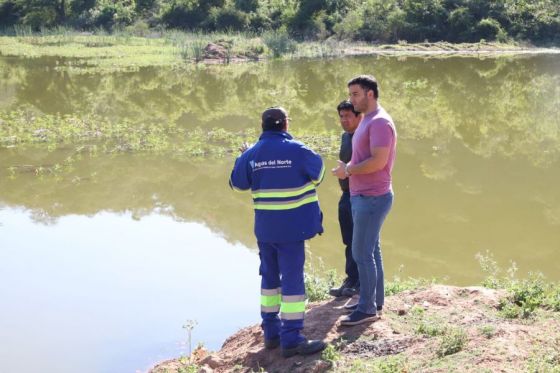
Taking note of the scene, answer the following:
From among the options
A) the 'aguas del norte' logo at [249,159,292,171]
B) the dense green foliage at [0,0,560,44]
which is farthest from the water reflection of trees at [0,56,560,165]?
the dense green foliage at [0,0,560,44]

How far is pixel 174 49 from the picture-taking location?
39.3m

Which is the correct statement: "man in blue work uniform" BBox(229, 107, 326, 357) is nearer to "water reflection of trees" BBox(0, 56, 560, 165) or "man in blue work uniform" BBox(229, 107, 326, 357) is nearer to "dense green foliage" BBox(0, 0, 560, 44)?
"water reflection of trees" BBox(0, 56, 560, 165)

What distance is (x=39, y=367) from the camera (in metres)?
5.86

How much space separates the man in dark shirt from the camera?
5.38 m

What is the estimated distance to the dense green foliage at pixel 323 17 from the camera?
4816cm

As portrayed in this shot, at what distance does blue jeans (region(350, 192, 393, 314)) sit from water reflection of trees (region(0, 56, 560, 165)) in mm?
9299

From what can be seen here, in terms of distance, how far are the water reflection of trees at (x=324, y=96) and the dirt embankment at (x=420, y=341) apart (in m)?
8.83

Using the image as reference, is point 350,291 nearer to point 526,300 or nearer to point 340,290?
point 340,290

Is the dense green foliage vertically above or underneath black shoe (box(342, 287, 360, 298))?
above

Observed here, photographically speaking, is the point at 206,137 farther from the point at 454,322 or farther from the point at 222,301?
the point at 454,322

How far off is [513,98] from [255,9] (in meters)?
37.9

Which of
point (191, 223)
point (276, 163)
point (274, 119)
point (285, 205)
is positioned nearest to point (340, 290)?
point (285, 205)

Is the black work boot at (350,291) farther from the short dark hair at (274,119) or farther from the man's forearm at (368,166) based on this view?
the short dark hair at (274,119)

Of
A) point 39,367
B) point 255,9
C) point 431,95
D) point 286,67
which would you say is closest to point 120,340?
point 39,367
